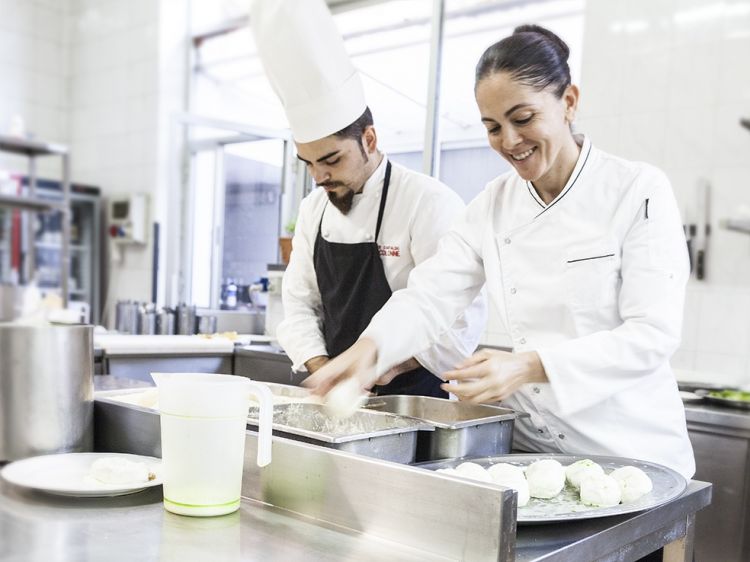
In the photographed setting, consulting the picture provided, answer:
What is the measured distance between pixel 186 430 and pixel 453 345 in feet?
3.69

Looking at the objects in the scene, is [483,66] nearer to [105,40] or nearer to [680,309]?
[680,309]

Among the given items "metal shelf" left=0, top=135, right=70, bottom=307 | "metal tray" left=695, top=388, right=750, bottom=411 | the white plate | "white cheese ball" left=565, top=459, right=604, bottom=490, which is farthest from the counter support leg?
"metal shelf" left=0, top=135, right=70, bottom=307

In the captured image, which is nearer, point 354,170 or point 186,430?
point 186,430

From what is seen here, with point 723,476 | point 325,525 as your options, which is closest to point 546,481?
point 325,525

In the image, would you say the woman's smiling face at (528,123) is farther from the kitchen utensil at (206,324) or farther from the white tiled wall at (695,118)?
the kitchen utensil at (206,324)

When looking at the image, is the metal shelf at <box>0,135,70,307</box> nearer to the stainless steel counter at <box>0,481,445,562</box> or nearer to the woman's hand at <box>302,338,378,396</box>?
the woman's hand at <box>302,338,378,396</box>

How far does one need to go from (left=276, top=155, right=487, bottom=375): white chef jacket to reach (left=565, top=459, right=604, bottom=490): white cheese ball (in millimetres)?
828

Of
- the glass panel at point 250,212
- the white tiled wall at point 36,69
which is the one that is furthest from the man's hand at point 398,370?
the glass panel at point 250,212

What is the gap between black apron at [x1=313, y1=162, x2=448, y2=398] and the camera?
6.44 ft

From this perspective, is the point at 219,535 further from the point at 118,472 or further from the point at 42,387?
the point at 42,387

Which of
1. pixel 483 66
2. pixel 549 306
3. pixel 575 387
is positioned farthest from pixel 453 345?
pixel 483 66

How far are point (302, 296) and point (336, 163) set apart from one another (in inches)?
18.4

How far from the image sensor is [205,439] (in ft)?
2.95

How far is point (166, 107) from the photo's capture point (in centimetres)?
561
